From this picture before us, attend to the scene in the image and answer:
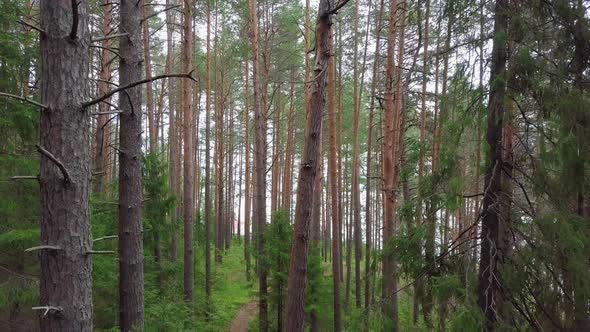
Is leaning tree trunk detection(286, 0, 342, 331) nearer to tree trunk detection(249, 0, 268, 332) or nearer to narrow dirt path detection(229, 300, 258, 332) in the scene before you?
tree trunk detection(249, 0, 268, 332)

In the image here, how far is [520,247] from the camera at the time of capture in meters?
3.91

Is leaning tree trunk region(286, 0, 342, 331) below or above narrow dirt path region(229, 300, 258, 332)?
above

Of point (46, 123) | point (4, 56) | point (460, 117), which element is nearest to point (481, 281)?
point (460, 117)

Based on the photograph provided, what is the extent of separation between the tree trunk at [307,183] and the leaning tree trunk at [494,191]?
5.89 ft

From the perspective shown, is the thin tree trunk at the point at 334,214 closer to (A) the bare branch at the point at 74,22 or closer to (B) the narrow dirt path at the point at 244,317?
(B) the narrow dirt path at the point at 244,317

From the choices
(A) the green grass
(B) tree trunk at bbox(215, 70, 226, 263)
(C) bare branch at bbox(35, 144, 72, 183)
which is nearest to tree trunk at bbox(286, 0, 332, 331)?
(C) bare branch at bbox(35, 144, 72, 183)

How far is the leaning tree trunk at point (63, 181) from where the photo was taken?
2.38 m

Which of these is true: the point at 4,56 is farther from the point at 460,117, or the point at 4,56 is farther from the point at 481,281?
the point at 481,281

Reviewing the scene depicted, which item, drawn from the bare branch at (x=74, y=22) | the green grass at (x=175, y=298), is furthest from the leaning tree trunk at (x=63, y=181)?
the green grass at (x=175, y=298)

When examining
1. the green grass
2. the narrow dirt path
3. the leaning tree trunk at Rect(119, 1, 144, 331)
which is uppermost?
the leaning tree trunk at Rect(119, 1, 144, 331)

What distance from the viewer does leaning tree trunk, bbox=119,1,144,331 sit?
4.77 metres

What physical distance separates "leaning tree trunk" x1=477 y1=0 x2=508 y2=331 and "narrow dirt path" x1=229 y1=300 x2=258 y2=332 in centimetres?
949

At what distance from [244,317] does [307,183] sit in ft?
34.1

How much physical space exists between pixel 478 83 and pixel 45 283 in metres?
4.43
